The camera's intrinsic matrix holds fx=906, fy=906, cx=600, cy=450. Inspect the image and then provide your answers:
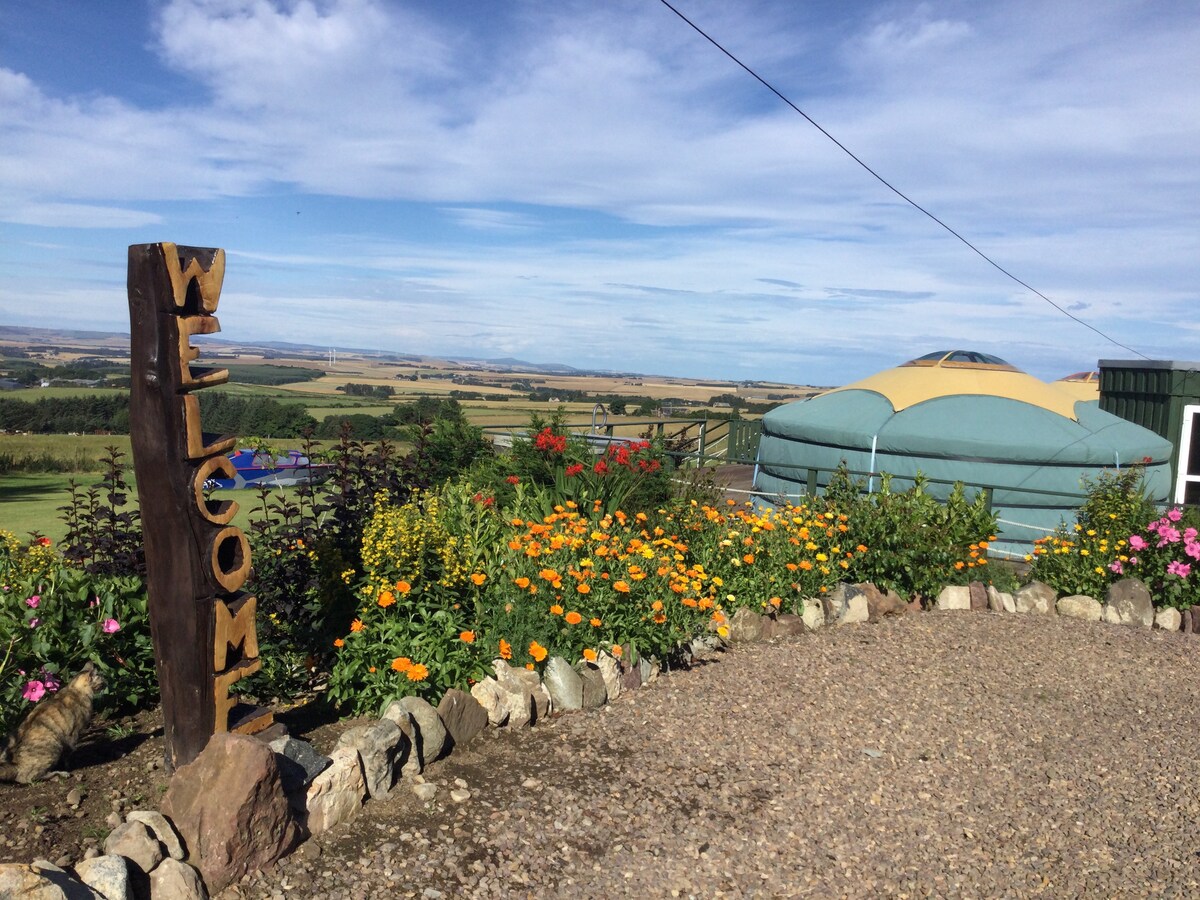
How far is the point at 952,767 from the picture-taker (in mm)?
3881

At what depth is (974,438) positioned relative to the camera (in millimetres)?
12008

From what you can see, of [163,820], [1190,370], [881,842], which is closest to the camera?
[163,820]

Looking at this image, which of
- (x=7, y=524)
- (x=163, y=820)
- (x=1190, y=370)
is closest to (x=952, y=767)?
(x=163, y=820)

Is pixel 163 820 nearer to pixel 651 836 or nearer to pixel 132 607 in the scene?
pixel 132 607

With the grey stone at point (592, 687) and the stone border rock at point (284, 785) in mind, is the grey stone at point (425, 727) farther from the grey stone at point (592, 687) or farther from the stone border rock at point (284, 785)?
the grey stone at point (592, 687)

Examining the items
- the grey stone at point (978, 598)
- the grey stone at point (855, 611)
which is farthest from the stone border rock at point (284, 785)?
the grey stone at point (978, 598)

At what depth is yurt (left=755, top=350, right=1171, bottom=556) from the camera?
469 inches

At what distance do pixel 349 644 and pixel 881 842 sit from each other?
226cm

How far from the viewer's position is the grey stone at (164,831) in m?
2.66

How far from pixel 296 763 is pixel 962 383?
12.2 metres

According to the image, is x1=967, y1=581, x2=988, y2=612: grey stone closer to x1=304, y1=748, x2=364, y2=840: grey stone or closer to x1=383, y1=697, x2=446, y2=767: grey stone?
x1=383, y1=697, x2=446, y2=767: grey stone

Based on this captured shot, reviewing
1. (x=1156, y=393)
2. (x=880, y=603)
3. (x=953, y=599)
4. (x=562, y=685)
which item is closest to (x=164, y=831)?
(x=562, y=685)

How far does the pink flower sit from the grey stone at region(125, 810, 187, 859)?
0.78 metres

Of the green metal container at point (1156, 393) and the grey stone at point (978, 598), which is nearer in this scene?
the grey stone at point (978, 598)
